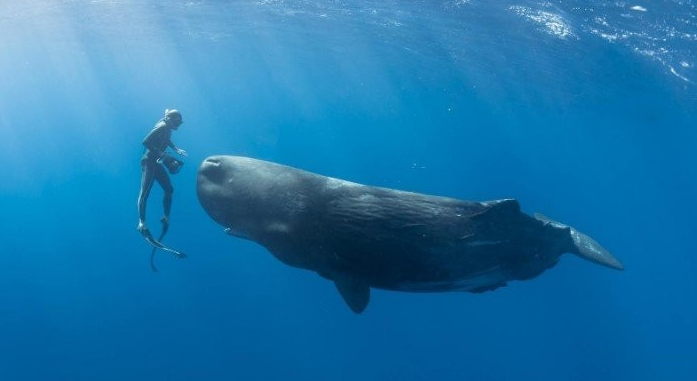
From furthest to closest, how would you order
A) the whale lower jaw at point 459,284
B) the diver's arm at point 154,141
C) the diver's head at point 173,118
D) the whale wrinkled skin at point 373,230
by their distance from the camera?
the diver's head at point 173,118 < the diver's arm at point 154,141 < the whale lower jaw at point 459,284 < the whale wrinkled skin at point 373,230

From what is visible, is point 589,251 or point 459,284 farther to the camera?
point 589,251

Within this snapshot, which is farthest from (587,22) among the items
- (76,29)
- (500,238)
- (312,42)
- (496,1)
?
(76,29)

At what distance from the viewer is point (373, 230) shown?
18.8 feet

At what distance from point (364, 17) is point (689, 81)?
1864 cm

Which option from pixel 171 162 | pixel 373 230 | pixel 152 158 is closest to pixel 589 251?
pixel 373 230

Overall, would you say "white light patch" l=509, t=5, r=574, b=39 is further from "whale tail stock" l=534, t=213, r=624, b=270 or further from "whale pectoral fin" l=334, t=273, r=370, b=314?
"whale pectoral fin" l=334, t=273, r=370, b=314

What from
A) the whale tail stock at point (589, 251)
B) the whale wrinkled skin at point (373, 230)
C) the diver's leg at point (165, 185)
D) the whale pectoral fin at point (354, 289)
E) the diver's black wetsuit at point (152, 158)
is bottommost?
the diver's leg at point (165, 185)

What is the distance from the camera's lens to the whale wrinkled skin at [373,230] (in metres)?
5.75

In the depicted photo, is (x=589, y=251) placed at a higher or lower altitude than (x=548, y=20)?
higher

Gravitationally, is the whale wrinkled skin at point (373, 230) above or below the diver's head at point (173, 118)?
above

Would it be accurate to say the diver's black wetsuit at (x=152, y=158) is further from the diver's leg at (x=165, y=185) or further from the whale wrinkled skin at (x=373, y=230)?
the whale wrinkled skin at (x=373, y=230)

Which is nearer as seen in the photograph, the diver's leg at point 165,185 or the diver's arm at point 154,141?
the diver's arm at point 154,141

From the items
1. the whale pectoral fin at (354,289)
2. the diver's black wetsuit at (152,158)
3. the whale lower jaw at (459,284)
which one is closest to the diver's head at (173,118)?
the diver's black wetsuit at (152,158)

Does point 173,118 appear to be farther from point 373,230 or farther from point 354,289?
point 373,230
